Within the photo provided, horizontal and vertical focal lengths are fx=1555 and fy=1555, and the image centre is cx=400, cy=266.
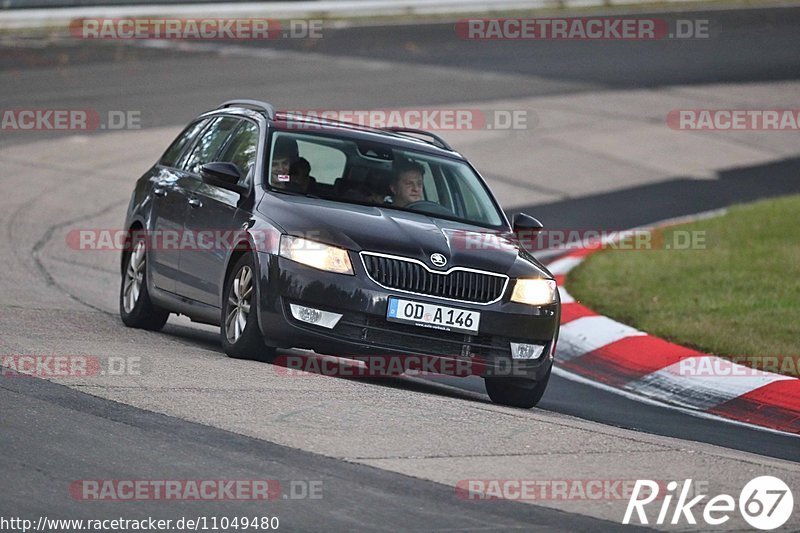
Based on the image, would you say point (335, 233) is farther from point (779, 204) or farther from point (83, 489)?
point (779, 204)

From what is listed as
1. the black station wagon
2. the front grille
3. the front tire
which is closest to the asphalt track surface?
the front tire

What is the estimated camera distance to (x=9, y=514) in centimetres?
561

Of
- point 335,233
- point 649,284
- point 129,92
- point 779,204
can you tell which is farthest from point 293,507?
point 129,92

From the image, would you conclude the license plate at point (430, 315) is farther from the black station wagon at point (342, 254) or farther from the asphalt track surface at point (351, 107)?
the asphalt track surface at point (351, 107)

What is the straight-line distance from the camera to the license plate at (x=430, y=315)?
869 centimetres

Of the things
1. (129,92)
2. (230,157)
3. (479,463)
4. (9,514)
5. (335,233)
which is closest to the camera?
(9,514)

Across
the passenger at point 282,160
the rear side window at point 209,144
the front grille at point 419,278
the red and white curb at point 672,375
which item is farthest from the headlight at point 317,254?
the red and white curb at point 672,375

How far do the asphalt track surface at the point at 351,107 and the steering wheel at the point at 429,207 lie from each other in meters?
1.11

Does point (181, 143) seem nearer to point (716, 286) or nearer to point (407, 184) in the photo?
point (407, 184)

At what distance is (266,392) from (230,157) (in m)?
2.82

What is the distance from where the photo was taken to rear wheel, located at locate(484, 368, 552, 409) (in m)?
9.29

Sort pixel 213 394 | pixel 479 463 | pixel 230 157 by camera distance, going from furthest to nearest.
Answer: pixel 230 157
pixel 213 394
pixel 479 463

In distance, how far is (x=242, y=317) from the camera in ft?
30.1

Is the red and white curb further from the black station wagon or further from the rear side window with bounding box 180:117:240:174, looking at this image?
the rear side window with bounding box 180:117:240:174
